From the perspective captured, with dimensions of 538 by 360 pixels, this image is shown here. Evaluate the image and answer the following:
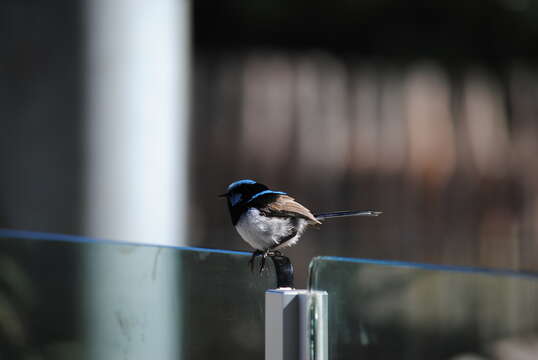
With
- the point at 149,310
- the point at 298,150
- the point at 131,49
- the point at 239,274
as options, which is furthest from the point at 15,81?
the point at 298,150

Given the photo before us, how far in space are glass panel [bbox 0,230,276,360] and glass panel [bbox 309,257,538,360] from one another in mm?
166

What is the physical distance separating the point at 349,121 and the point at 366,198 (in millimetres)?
362

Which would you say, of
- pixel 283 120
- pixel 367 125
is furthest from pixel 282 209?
pixel 367 125

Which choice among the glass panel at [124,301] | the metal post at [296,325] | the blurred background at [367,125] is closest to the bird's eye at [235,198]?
the glass panel at [124,301]

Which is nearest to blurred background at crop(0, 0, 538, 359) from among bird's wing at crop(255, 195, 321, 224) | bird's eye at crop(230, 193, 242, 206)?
bird's eye at crop(230, 193, 242, 206)

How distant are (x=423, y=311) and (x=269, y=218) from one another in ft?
1.86

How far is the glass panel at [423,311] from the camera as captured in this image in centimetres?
83

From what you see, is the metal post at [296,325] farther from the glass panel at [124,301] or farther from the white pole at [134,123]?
the white pole at [134,123]

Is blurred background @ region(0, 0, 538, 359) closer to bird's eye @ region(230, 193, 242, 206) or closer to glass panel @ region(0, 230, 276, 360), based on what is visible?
glass panel @ region(0, 230, 276, 360)

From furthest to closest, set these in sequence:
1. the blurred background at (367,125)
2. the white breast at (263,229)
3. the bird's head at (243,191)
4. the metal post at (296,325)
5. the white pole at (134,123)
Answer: the blurred background at (367,125), the white pole at (134,123), the bird's head at (243,191), the white breast at (263,229), the metal post at (296,325)

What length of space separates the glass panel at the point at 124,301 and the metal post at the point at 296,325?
2.1 inches

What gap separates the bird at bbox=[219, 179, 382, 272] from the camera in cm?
144

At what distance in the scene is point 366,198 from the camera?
3434 mm

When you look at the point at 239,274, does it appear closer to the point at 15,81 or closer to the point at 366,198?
the point at 15,81
